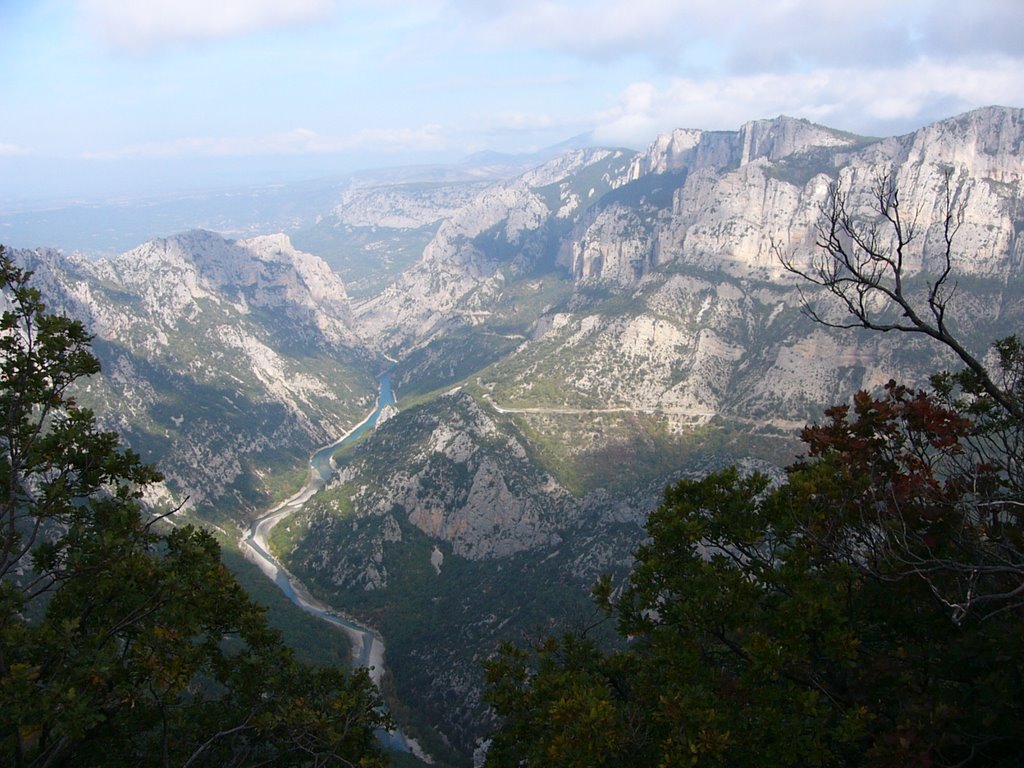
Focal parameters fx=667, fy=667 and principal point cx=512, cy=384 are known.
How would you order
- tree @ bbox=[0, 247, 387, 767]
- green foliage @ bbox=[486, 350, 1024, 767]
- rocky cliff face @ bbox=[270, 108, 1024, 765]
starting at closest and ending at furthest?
green foliage @ bbox=[486, 350, 1024, 767], tree @ bbox=[0, 247, 387, 767], rocky cliff face @ bbox=[270, 108, 1024, 765]

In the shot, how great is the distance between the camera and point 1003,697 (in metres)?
12.4

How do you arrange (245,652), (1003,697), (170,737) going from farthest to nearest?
(245,652) < (170,737) < (1003,697)

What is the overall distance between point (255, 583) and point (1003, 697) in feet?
425

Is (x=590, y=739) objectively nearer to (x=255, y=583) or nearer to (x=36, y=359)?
(x=36, y=359)

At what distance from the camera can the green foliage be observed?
13031 mm

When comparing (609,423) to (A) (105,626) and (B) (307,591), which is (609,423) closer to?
(B) (307,591)

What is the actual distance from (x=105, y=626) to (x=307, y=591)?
124258mm

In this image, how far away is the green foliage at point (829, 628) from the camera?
1303cm

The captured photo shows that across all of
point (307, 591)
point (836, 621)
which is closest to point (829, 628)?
point (836, 621)

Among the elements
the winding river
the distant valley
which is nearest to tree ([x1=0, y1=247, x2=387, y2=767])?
the winding river

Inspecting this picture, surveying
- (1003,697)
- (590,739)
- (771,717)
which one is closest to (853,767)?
(771,717)

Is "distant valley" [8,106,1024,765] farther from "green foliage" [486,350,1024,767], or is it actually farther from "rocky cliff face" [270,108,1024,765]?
"green foliage" [486,350,1024,767]

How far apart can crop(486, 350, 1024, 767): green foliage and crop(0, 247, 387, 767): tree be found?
5973mm

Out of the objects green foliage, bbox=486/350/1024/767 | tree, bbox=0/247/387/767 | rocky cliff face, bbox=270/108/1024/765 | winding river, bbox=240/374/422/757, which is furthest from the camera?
rocky cliff face, bbox=270/108/1024/765
